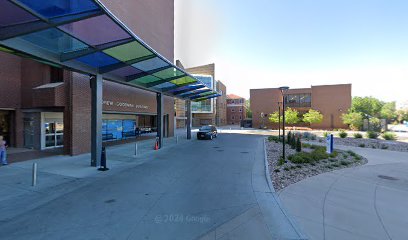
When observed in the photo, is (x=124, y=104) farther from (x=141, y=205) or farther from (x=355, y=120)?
(x=355, y=120)

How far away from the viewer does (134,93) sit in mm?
18953

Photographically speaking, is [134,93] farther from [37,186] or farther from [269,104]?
[269,104]

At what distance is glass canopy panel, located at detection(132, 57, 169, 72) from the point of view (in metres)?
10.3

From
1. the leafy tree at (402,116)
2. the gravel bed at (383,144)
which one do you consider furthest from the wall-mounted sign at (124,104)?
the leafy tree at (402,116)

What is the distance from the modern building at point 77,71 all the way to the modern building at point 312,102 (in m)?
32.0

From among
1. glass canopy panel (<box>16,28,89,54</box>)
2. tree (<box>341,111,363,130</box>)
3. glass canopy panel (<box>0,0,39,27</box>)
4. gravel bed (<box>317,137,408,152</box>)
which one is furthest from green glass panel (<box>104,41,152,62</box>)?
tree (<box>341,111,363,130</box>)

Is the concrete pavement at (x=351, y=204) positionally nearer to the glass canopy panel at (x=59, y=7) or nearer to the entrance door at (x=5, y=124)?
the glass canopy panel at (x=59, y=7)

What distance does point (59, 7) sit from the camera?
546 cm

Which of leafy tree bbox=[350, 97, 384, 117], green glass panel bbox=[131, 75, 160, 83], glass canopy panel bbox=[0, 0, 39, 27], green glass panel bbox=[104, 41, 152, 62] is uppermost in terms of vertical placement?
leafy tree bbox=[350, 97, 384, 117]

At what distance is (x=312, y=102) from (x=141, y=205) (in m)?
50.9

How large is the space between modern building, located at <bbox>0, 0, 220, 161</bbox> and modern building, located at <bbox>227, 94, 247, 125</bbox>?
179 ft

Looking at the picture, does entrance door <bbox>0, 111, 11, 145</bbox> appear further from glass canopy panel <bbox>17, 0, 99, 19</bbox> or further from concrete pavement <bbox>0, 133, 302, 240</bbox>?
glass canopy panel <bbox>17, 0, 99, 19</bbox>

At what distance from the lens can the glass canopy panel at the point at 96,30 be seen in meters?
6.50

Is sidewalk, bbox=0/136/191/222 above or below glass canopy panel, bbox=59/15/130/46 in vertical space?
below
